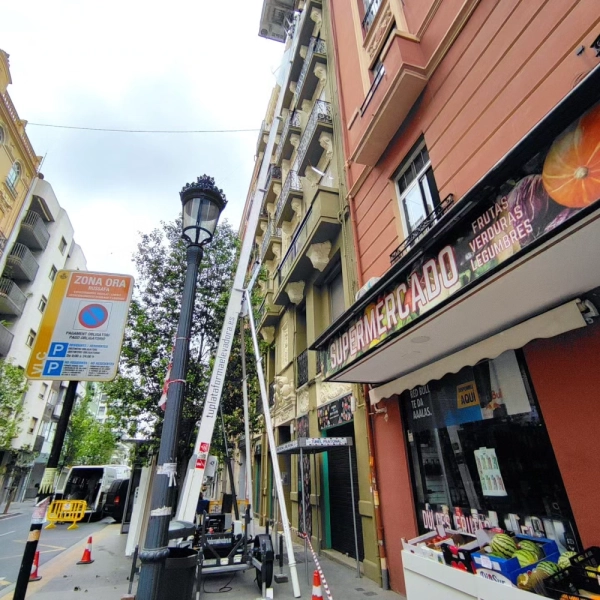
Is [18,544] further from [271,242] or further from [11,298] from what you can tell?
[11,298]

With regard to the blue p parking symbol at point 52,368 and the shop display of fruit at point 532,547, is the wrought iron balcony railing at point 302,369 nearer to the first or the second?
the shop display of fruit at point 532,547

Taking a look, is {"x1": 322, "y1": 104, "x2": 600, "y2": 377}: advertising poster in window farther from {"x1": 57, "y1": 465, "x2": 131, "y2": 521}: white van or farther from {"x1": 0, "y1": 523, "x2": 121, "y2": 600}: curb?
{"x1": 57, "y1": 465, "x2": 131, "y2": 521}: white van

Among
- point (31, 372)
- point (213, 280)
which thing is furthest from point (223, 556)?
point (213, 280)

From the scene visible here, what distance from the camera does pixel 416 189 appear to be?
6.96 meters

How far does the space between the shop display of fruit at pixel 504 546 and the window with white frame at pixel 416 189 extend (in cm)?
467

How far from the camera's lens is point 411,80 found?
6.46m

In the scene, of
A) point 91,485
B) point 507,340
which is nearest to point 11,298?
point 91,485

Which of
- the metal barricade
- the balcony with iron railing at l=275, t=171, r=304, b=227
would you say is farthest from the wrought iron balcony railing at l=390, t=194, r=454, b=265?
the balcony with iron railing at l=275, t=171, r=304, b=227

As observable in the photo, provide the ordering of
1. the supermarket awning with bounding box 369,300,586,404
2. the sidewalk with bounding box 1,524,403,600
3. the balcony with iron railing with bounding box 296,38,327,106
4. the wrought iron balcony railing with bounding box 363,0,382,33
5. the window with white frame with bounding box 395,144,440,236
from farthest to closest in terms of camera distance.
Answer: the balcony with iron railing with bounding box 296,38,327,106
the wrought iron balcony railing with bounding box 363,0,382,33
the window with white frame with bounding box 395,144,440,236
the sidewalk with bounding box 1,524,403,600
the supermarket awning with bounding box 369,300,586,404

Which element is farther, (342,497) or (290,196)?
(290,196)

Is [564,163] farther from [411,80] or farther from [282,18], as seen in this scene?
[282,18]

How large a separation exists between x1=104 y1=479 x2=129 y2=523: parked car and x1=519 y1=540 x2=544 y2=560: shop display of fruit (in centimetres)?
2094

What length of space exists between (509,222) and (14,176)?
3303 centimetres

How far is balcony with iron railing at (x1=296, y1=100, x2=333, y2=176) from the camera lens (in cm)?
1134
